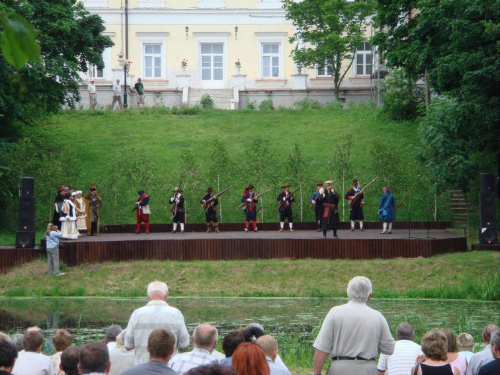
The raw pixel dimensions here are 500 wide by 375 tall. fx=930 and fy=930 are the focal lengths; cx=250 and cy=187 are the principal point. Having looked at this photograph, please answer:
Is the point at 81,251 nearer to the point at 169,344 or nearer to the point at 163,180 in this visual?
the point at 163,180

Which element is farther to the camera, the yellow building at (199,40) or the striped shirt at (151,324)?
the yellow building at (199,40)

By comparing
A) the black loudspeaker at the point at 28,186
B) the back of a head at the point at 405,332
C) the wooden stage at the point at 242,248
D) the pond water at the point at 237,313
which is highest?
the black loudspeaker at the point at 28,186

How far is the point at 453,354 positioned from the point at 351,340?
1.09 m

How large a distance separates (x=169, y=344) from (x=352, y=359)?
1850 millimetres

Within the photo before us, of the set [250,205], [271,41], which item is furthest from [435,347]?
[271,41]

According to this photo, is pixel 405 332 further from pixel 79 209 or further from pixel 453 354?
pixel 79 209

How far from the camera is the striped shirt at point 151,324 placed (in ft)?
25.9

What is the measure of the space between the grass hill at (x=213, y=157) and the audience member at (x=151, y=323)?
23880 mm

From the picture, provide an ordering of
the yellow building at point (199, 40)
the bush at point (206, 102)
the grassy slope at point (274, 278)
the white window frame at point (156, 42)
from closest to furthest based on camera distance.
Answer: the grassy slope at point (274, 278) → the bush at point (206, 102) → the yellow building at point (199, 40) → the white window frame at point (156, 42)

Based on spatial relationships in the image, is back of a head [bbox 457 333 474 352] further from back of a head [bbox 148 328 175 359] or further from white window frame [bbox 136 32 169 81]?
white window frame [bbox 136 32 169 81]

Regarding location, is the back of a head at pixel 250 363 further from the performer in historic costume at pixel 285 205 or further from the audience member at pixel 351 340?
the performer in historic costume at pixel 285 205

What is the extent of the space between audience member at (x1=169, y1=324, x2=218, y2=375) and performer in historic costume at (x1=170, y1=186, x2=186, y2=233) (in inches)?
898

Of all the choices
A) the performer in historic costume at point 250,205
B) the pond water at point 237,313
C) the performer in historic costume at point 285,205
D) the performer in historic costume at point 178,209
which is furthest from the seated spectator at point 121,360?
the performer in historic costume at point 285,205

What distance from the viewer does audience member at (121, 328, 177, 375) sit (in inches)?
239
